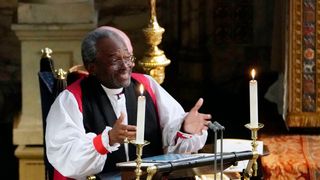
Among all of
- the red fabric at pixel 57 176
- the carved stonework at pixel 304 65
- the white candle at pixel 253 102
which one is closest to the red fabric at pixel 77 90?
the red fabric at pixel 57 176

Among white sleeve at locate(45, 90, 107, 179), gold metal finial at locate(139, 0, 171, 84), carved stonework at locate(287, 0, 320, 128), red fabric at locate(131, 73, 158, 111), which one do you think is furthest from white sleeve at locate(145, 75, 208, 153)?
carved stonework at locate(287, 0, 320, 128)

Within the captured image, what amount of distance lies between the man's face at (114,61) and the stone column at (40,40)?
5.61ft

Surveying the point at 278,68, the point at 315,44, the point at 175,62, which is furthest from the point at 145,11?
the point at 315,44

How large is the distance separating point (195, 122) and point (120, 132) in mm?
455

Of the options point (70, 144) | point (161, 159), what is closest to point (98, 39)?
point (70, 144)

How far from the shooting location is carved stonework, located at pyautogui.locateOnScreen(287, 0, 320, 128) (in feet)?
23.6

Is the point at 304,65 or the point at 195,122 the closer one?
the point at 195,122

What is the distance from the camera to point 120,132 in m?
4.66

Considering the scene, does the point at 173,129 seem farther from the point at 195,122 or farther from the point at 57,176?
the point at 57,176

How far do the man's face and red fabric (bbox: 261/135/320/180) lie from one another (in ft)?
6.03

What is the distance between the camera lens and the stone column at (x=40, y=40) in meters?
6.77

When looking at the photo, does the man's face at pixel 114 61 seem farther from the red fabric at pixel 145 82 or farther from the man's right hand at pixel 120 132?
the man's right hand at pixel 120 132

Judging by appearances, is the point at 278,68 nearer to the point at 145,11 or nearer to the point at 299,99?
Result: the point at 299,99

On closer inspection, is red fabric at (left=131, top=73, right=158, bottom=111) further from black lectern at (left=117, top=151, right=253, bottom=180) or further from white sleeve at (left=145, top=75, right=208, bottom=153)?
black lectern at (left=117, top=151, right=253, bottom=180)
